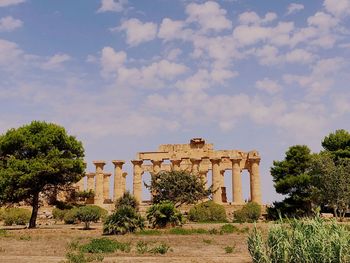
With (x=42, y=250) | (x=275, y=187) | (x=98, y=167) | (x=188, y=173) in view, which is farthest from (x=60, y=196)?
(x=42, y=250)

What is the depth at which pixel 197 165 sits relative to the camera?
202ft

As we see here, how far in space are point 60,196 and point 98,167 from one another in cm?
693

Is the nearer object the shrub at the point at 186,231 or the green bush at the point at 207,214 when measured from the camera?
the shrub at the point at 186,231

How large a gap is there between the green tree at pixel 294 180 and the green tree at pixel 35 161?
21.7 meters

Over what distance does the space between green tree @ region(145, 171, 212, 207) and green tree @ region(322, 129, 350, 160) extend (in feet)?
51.8

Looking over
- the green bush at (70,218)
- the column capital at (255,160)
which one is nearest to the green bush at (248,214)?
the column capital at (255,160)

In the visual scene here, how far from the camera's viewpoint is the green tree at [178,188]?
46531 millimetres

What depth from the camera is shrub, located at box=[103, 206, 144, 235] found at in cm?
2909

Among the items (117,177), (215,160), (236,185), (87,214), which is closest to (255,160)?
(236,185)

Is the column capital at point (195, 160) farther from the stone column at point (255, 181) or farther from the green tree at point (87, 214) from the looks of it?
the green tree at point (87, 214)

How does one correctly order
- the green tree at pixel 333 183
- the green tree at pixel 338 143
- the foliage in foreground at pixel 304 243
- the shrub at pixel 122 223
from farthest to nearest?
the green tree at pixel 338 143 → the green tree at pixel 333 183 → the shrub at pixel 122 223 → the foliage in foreground at pixel 304 243

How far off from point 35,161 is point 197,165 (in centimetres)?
2942

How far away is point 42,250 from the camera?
19.5 m

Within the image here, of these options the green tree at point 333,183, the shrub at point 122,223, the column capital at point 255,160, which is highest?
the column capital at point 255,160
